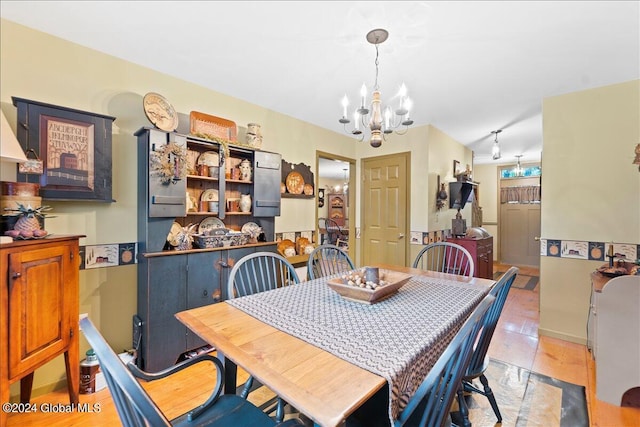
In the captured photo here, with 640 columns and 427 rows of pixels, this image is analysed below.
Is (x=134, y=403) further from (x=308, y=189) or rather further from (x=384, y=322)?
(x=308, y=189)

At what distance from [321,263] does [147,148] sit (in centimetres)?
160

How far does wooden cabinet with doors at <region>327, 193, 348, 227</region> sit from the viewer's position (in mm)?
10359

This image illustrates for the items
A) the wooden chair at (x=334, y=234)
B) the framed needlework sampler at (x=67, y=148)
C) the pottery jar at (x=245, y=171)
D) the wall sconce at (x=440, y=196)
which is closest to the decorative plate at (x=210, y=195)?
the pottery jar at (x=245, y=171)

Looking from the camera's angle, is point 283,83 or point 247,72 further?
point 283,83

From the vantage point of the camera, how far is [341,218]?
10242 millimetres

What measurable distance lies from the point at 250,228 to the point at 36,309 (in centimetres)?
165

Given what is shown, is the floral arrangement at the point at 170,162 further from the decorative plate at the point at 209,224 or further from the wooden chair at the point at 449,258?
the wooden chair at the point at 449,258

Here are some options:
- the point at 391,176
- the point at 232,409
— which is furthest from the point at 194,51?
the point at 391,176

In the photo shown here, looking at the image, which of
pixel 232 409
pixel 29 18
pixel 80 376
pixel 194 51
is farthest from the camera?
pixel 194 51

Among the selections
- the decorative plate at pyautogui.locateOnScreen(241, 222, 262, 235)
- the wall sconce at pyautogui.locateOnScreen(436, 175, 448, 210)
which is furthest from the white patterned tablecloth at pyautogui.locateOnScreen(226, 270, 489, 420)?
the wall sconce at pyautogui.locateOnScreen(436, 175, 448, 210)

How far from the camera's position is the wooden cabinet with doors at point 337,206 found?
34.0 feet

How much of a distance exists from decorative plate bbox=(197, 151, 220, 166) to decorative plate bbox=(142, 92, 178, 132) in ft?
1.14

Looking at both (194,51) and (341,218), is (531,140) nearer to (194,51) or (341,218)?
(194,51)

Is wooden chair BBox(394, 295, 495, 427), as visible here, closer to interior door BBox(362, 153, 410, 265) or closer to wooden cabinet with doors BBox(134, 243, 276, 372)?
wooden cabinet with doors BBox(134, 243, 276, 372)
